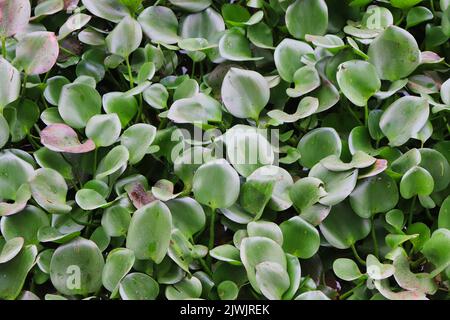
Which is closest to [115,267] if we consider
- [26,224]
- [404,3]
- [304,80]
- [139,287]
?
[139,287]

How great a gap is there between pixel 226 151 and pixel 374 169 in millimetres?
179

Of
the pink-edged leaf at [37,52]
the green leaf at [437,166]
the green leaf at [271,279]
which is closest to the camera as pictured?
the green leaf at [271,279]

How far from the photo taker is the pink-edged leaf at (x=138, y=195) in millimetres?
742

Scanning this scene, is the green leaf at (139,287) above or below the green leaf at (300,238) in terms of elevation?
below

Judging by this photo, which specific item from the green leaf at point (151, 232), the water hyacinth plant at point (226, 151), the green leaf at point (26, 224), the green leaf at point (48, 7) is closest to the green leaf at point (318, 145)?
the water hyacinth plant at point (226, 151)

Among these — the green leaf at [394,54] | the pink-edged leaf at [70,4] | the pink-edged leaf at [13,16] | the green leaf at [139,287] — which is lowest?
the green leaf at [139,287]

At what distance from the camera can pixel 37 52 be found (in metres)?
0.87

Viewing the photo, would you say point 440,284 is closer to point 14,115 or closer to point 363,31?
point 363,31

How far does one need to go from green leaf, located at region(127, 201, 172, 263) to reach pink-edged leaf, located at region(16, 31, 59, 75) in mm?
298

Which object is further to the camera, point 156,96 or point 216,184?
point 156,96

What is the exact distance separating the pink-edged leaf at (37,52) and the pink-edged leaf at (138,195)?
23 cm

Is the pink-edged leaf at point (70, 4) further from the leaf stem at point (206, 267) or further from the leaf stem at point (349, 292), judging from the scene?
the leaf stem at point (349, 292)

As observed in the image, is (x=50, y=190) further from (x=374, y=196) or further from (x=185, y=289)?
(x=374, y=196)

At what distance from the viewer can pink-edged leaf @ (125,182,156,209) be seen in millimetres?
742
